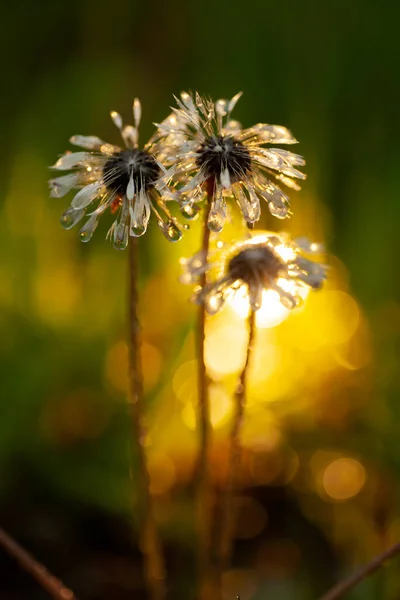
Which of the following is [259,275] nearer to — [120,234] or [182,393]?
[120,234]

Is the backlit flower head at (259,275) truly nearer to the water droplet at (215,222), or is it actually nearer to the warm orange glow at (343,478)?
the water droplet at (215,222)

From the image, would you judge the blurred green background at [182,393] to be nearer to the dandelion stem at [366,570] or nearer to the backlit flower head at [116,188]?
the dandelion stem at [366,570]

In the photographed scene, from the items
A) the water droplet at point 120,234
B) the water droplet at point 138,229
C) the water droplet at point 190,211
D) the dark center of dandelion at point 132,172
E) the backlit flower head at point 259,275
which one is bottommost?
the backlit flower head at point 259,275

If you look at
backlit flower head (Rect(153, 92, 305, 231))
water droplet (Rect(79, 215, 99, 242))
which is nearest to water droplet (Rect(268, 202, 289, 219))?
backlit flower head (Rect(153, 92, 305, 231))

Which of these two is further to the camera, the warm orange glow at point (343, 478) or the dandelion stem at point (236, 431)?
the warm orange glow at point (343, 478)

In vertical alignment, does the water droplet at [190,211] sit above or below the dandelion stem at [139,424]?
above

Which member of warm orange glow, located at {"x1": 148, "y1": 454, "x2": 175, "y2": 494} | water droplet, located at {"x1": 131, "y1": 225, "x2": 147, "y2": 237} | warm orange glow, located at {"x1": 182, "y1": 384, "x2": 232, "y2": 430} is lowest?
warm orange glow, located at {"x1": 148, "y1": 454, "x2": 175, "y2": 494}

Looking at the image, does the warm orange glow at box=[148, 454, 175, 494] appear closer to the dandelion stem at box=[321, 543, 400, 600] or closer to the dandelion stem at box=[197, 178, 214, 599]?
the dandelion stem at box=[197, 178, 214, 599]

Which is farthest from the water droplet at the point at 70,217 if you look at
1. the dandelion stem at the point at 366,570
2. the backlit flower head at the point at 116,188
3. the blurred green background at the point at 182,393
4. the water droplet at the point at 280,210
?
the blurred green background at the point at 182,393
